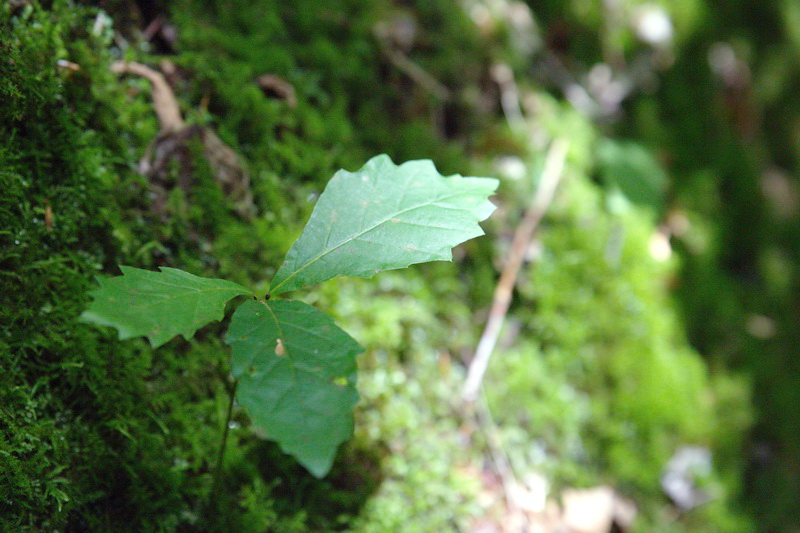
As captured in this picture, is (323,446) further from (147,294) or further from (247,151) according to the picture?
(247,151)

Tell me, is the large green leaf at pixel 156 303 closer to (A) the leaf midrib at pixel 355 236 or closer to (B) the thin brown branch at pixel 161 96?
(A) the leaf midrib at pixel 355 236

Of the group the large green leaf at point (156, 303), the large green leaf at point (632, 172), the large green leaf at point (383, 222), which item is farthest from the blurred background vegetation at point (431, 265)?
the large green leaf at point (383, 222)

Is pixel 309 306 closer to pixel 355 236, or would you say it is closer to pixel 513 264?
pixel 355 236

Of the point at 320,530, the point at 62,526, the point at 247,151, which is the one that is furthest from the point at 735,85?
the point at 62,526

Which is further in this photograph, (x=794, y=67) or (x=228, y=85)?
(x=794, y=67)

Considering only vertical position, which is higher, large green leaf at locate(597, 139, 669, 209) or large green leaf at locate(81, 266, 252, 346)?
large green leaf at locate(81, 266, 252, 346)

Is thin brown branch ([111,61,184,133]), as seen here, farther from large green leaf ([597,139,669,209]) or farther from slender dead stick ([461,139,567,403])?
large green leaf ([597,139,669,209])

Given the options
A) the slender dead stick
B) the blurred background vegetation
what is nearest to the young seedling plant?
the blurred background vegetation
